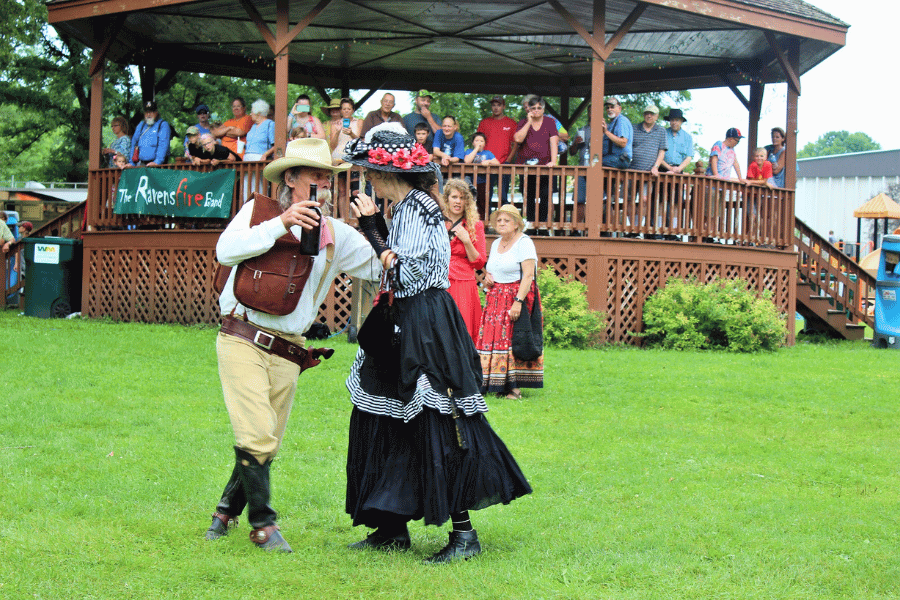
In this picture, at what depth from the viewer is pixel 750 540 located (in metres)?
5.00

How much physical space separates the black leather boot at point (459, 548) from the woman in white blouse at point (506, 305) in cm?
453

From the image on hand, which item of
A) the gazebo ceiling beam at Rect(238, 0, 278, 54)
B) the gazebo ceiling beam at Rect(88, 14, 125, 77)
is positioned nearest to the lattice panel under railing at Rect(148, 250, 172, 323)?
the gazebo ceiling beam at Rect(88, 14, 125, 77)

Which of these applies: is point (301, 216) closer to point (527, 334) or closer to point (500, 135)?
point (527, 334)

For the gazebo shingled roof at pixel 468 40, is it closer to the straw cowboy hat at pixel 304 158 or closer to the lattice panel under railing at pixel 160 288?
the lattice panel under railing at pixel 160 288

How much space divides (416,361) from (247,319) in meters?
0.83

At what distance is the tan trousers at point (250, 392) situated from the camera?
4.55m

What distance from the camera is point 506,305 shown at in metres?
9.23

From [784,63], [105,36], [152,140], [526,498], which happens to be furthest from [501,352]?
[105,36]

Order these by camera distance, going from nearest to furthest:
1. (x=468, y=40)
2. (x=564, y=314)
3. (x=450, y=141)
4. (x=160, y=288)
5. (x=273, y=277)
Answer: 1. (x=273, y=277)
2. (x=564, y=314)
3. (x=450, y=141)
4. (x=160, y=288)
5. (x=468, y=40)

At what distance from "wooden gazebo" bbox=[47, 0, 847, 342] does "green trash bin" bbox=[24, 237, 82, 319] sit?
0.47 metres

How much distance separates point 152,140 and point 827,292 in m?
11.9

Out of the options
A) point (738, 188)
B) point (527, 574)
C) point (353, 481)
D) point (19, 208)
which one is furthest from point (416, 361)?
point (19, 208)

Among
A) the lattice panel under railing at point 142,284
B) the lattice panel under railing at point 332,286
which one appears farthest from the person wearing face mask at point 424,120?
the lattice panel under railing at point 142,284

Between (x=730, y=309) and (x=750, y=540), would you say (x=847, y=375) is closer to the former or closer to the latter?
(x=730, y=309)
